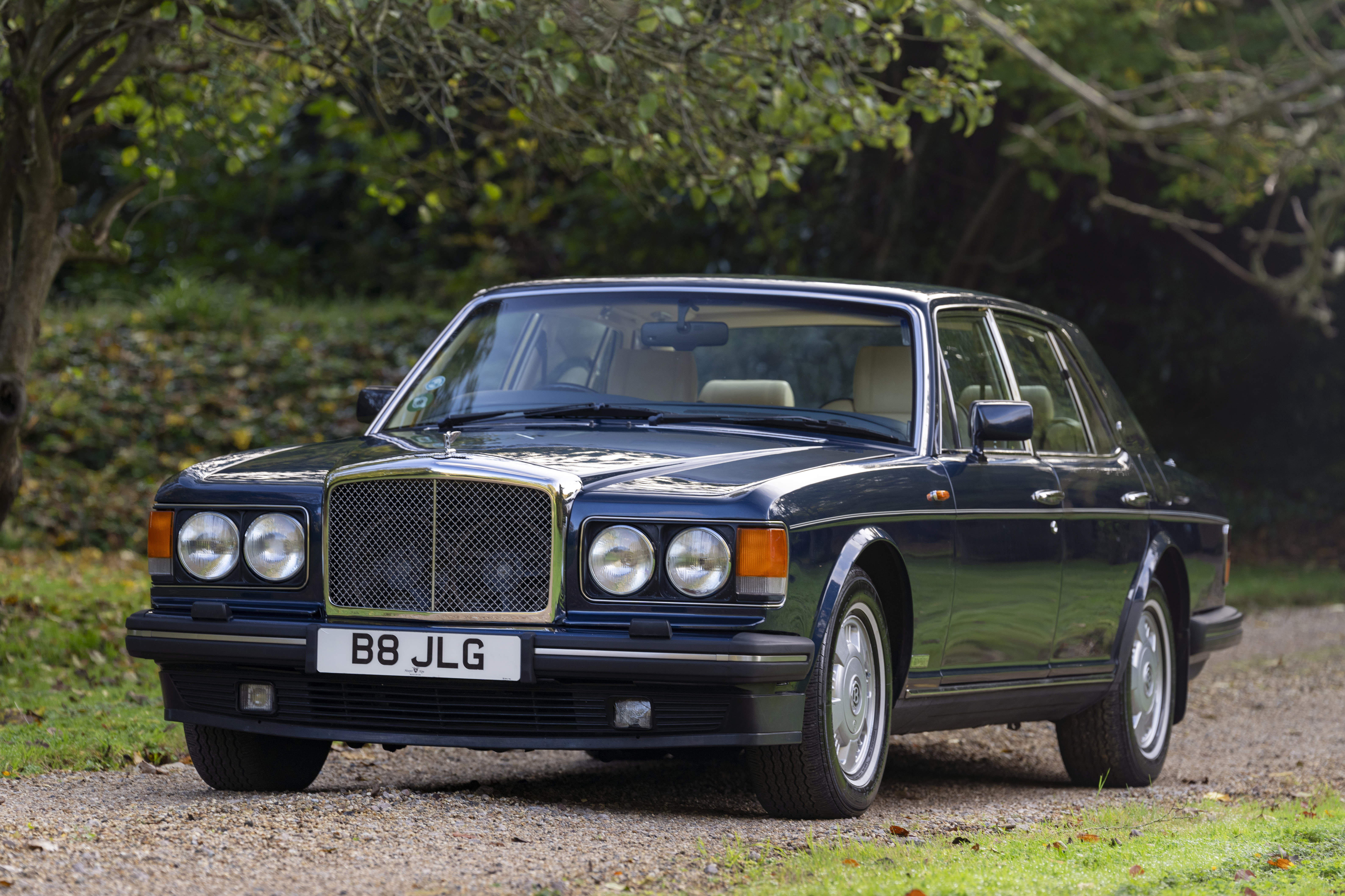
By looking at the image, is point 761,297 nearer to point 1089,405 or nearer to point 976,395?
point 976,395

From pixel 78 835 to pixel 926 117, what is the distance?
21.7ft

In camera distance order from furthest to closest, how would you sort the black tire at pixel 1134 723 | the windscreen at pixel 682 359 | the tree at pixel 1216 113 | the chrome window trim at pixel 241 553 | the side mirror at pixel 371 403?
the tree at pixel 1216 113
the black tire at pixel 1134 723
the side mirror at pixel 371 403
the windscreen at pixel 682 359
the chrome window trim at pixel 241 553

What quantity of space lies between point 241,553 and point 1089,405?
150 inches

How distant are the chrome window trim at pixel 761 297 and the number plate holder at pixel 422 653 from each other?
4.06 feet

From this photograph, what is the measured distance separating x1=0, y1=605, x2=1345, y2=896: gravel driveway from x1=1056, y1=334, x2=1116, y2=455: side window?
1.44m

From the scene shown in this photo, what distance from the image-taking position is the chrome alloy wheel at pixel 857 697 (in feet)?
17.1

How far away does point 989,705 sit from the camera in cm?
627

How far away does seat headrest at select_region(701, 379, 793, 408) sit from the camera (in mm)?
6035

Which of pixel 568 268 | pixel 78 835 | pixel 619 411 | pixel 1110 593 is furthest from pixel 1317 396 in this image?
pixel 78 835

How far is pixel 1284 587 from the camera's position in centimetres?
1681

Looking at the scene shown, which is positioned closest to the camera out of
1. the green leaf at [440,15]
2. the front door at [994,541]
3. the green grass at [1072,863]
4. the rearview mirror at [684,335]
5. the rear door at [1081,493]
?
the green grass at [1072,863]

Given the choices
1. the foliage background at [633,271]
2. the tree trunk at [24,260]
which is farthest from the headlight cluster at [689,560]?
the foliage background at [633,271]

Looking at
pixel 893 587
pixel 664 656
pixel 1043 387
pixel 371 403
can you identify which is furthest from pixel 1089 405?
pixel 664 656

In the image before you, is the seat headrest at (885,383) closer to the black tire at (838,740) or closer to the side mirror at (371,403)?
the black tire at (838,740)
